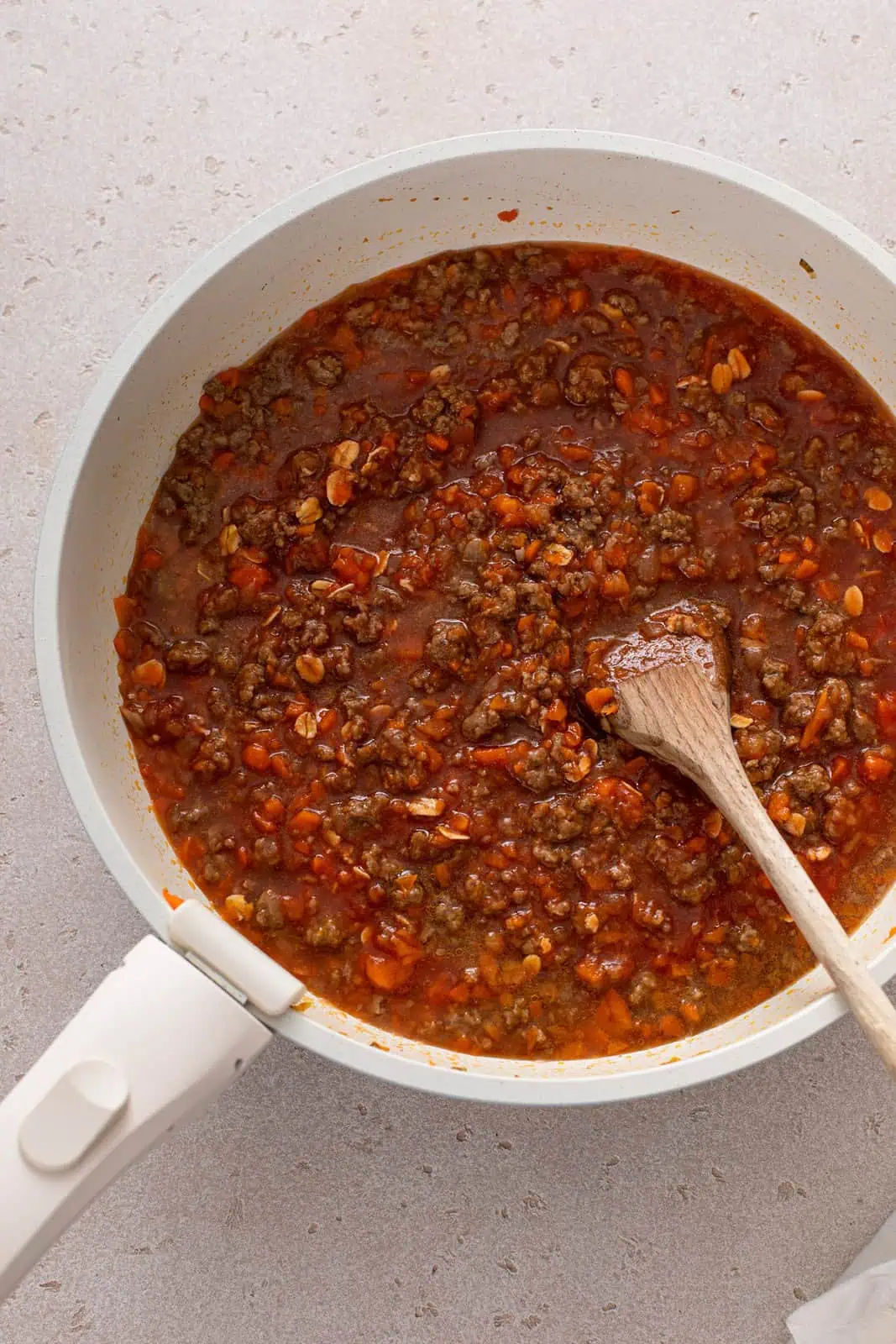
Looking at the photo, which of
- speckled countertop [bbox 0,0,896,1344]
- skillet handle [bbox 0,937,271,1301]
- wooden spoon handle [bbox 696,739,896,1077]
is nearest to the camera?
skillet handle [bbox 0,937,271,1301]

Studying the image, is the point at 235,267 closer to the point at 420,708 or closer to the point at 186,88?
the point at 186,88

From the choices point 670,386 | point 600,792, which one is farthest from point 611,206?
point 600,792

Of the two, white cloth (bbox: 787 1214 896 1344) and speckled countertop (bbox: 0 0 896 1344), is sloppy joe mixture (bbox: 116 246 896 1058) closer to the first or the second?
speckled countertop (bbox: 0 0 896 1344)

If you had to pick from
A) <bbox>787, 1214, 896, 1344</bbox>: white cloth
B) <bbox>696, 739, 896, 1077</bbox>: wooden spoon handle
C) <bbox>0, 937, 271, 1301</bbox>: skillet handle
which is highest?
<bbox>696, 739, 896, 1077</bbox>: wooden spoon handle

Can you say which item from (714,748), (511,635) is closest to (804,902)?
(714,748)

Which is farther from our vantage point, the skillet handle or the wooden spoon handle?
the wooden spoon handle

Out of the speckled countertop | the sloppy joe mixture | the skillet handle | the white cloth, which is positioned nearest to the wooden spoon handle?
the sloppy joe mixture

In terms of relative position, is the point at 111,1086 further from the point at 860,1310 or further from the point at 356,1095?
the point at 860,1310
